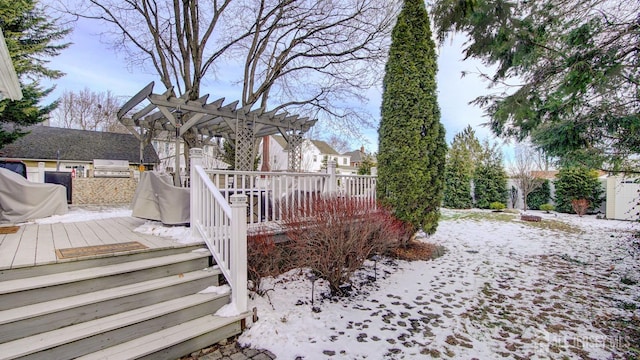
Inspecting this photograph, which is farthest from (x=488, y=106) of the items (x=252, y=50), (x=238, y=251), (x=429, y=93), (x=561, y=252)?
(x=252, y=50)

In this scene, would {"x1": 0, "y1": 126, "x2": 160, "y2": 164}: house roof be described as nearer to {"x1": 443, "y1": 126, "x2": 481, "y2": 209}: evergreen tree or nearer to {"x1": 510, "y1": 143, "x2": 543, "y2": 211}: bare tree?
{"x1": 443, "y1": 126, "x2": 481, "y2": 209}: evergreen tree

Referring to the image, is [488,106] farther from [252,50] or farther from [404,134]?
[252,50]

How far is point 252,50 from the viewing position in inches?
407

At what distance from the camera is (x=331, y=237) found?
3637 mm

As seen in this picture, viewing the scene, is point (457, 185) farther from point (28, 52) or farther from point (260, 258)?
point (28, 52)

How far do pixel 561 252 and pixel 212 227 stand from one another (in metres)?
7.16

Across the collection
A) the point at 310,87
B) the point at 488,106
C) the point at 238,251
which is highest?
the point at 310,87

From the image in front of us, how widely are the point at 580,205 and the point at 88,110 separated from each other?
32.2 meters

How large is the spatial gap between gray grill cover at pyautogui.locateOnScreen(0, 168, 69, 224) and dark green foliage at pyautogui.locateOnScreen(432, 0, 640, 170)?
7.61 metres

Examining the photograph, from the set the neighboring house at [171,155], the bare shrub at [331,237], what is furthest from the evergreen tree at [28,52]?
the bare shrub at [331,237]

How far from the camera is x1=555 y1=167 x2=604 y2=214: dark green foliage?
12036 millimetres

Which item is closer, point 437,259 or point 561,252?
point 437,259

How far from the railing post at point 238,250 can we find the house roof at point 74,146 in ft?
65.3

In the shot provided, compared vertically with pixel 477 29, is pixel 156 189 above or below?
below
